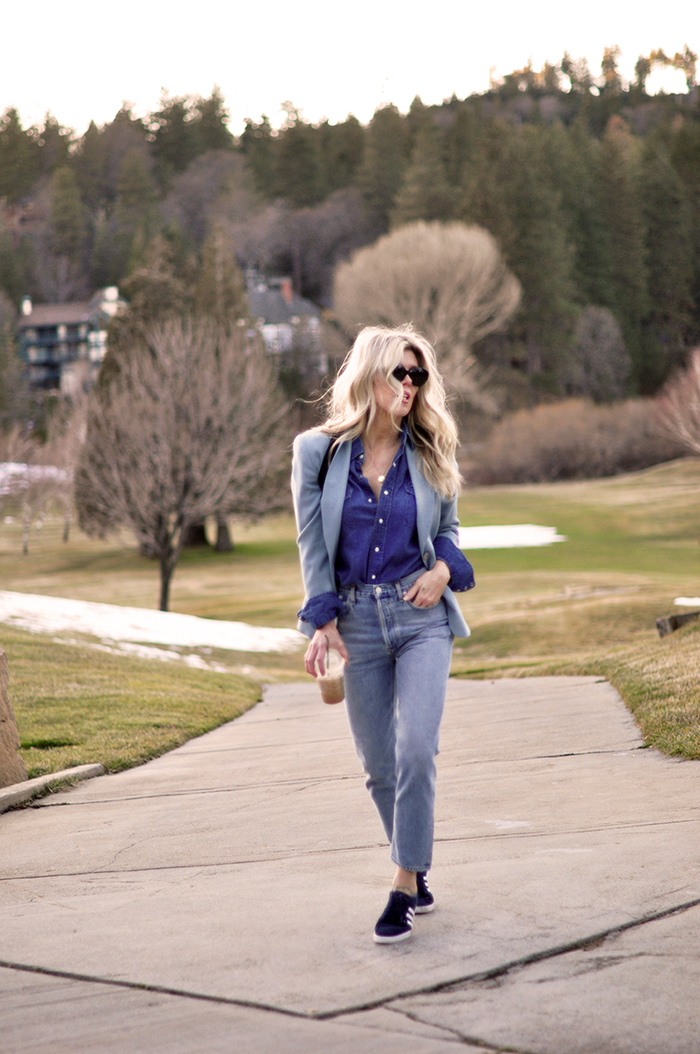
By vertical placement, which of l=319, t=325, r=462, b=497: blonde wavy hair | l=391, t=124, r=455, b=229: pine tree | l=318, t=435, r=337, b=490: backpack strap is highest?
l=391, t=124, r=455, b=229: pine tree

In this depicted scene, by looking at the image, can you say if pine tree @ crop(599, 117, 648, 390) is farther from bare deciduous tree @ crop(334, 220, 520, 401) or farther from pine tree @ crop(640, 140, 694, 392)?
bare deciduous tree @ crop(334, 220, 520, 401)

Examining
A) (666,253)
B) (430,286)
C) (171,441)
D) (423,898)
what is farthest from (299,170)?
(423,898)

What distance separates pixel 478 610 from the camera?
2428 cm

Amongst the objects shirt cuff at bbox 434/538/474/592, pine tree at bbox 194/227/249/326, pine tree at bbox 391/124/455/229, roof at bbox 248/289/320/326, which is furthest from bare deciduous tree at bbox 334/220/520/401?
shirt cuff at bbox 434/538/474/592

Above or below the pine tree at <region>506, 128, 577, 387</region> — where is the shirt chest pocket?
below

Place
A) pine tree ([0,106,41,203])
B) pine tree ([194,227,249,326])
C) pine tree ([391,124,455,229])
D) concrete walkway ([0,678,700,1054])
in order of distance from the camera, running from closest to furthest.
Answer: concrete walkway ([0,678,700,1054]) → pine tree ([194,227,249,326]) → pine tree ([391,124,455,229]) → pine tree ([0,106,41,203])

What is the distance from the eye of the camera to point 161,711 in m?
10.0

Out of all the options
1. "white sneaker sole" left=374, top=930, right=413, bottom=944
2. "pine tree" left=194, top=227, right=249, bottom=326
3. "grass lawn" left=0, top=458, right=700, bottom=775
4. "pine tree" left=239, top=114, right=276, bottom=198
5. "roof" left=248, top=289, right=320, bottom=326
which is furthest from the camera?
"pine tree" left=239, top=114, right=276, bottom=198

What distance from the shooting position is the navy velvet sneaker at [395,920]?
3.46m

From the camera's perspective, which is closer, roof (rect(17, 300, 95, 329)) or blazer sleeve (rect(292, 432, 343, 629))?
blazer sleeve (rect(292, 432, 343, 629))

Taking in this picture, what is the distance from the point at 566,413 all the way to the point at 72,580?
109ft

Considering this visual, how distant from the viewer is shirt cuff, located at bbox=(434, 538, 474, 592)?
3832mm

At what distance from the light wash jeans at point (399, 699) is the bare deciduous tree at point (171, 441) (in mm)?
23246

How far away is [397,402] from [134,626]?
1532 centimetres
